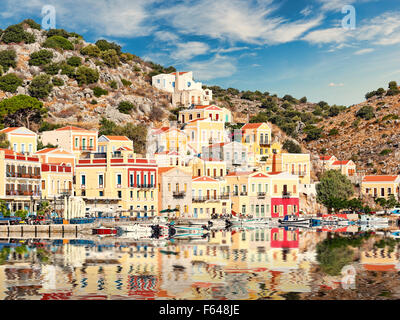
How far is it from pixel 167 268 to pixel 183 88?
93415 millimetres

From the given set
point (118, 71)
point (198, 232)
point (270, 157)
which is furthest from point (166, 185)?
point (118, 71)

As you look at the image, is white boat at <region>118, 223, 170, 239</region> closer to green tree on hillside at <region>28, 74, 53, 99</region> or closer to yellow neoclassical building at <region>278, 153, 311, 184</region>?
yellow neoclassical building at <region>278, 153, 311, 184</region>

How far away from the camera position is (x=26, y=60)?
125m

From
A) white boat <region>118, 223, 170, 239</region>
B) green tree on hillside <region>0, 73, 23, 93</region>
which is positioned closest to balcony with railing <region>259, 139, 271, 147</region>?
green tree on hillside <region>0, 73, 23, 93</region>

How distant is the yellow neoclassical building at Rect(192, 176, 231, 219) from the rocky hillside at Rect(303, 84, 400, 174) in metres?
45.5

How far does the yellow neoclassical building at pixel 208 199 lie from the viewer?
7919cm

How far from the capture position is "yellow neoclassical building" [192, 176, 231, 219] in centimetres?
7919

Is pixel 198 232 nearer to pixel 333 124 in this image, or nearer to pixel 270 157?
pixel 270 157

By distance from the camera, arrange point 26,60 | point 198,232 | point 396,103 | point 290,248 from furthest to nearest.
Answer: point 396,103
point 26,60
point 198,232
point 290,248

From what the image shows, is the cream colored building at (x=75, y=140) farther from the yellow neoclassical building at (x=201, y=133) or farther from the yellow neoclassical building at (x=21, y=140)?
the yellow neoclassical building at (x=201, y=133)

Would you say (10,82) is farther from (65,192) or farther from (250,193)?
(250,193)

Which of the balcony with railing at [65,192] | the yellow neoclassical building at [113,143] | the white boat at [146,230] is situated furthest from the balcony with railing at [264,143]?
the white boat at [146,230]

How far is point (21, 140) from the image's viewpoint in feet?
259
